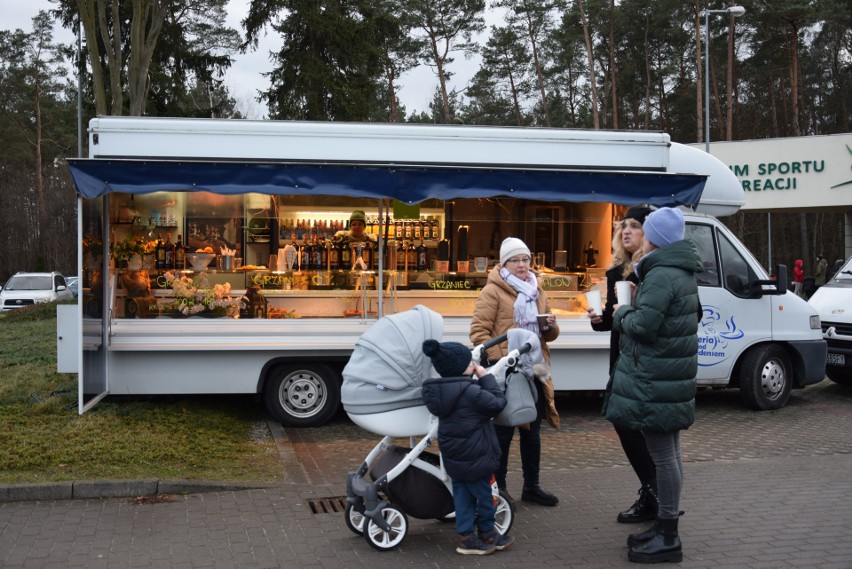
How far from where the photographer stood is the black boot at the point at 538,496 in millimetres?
6496

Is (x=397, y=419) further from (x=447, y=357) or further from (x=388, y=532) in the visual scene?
(x=388, y=532)

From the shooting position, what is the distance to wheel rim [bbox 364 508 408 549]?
5504 millimetres

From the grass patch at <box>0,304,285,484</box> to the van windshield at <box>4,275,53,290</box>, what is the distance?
69.6 ft

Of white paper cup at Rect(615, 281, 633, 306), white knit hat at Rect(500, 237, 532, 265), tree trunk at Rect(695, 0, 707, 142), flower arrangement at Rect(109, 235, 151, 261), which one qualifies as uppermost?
tree trunk at Rect(695, 0, 707, 142)

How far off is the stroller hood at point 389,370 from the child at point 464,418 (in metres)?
0.28

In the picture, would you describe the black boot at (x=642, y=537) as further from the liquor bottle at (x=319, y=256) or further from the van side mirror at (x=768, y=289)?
the liquor bottle at (x=319, y=256)

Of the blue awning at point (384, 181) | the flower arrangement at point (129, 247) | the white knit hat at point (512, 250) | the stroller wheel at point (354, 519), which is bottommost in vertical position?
the stroller wheel at point (354, 519)

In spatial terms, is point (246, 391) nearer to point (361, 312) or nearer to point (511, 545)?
point (361, 312)

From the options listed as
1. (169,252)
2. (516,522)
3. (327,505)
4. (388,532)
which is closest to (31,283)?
(169,252)

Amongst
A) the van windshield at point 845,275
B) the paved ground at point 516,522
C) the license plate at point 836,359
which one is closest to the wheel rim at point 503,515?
the paved ground at point 516,522

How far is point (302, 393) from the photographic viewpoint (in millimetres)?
9133

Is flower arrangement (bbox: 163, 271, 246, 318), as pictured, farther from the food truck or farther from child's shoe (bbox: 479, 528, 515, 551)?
child's shoe (bbox: 479, 528, 515, 551)

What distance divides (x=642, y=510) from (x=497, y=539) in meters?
1.24

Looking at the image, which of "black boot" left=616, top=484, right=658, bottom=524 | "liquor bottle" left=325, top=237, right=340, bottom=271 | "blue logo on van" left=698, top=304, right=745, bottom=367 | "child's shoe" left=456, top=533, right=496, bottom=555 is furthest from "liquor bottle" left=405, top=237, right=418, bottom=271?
"child's shoe" left=456, top=533, right=496, bottom=555
